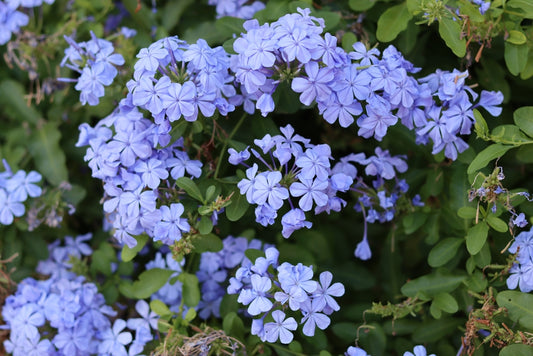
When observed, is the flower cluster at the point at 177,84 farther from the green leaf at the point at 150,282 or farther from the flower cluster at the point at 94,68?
the green leaf at the point at 150,282

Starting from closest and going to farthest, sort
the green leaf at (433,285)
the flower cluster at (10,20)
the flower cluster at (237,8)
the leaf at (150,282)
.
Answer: the green leaf at (433,285) → the leaf at (150,282) → the flower cluster at (237,8) → the flower cluster at (10,20)

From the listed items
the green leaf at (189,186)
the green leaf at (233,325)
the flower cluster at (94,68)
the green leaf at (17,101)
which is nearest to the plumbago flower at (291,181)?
the green leaf at (189,186)

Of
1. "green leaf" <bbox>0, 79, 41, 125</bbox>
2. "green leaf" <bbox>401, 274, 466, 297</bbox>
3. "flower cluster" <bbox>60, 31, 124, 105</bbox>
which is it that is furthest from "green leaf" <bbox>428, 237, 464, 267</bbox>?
"green leaf" <bbox>0, 79, 41, 125</bbox>

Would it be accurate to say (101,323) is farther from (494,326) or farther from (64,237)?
(494,326)

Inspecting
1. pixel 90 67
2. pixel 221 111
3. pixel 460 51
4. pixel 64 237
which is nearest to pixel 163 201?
pixel 221 111

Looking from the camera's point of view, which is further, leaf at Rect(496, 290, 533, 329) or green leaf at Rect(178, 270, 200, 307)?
green leaf at Rect(178, 270, 200, 307)

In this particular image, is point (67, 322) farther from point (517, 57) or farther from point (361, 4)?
point (517, 57)

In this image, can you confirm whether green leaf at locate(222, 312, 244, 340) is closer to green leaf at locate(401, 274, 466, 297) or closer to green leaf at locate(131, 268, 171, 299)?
green leaf at locate(131, 268, 171, 299)
